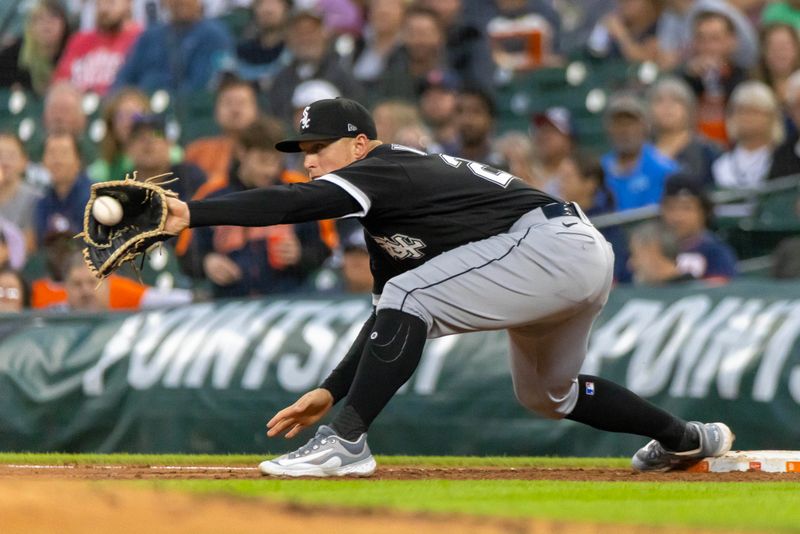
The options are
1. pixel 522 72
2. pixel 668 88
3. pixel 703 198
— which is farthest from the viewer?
pixel 522 72

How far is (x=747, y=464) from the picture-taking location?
596 centimetres

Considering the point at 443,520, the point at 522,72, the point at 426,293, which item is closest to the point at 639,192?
the point at 522,72

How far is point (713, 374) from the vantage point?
7.36 meters

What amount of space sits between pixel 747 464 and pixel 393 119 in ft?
15.0

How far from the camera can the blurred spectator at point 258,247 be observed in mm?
9078

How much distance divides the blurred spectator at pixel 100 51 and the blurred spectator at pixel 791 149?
17.3ft

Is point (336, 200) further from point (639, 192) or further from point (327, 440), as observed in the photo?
point (639, 192)

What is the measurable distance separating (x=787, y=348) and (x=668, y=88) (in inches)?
103

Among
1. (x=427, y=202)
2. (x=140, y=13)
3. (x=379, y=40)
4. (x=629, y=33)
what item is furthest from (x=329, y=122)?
(x=140, y=13)

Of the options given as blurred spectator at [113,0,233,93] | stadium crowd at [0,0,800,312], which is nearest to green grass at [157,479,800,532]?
stadium crowd at [0,0,800,312]

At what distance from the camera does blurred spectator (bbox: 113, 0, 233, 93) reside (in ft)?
35.0

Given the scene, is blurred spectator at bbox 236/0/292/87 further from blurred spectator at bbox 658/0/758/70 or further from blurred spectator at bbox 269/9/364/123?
blurred spectator at bbox 658/0/758/70

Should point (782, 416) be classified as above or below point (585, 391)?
below

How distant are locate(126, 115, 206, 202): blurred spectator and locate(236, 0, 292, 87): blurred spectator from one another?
1501 millimetres
